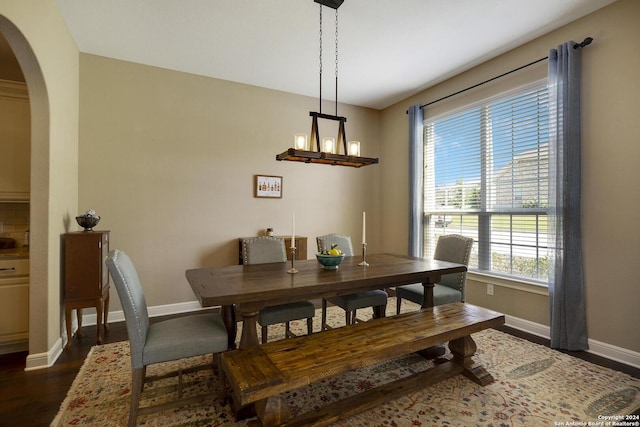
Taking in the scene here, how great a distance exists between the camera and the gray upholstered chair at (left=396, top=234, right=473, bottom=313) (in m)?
2.94

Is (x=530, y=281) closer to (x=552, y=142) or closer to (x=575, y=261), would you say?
(x=575, y=261)

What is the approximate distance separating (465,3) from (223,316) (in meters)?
3.29

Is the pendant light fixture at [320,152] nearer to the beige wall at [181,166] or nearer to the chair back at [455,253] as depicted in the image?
the chair back at [455,253]

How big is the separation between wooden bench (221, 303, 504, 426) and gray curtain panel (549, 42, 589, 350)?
0.99 meters

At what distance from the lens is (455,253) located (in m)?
3.19

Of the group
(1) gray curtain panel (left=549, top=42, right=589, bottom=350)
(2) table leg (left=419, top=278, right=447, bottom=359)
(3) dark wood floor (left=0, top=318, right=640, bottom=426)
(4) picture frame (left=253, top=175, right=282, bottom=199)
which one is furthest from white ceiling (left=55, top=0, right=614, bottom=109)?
(3) dark wood floor (left=0, top=318, right=640, bottom=426)

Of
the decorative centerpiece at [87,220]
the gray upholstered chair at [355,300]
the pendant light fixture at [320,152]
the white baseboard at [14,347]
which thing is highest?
the pendant light fixture at [320,152]

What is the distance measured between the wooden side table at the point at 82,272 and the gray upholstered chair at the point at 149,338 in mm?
1190

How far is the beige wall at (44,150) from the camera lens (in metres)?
2.23

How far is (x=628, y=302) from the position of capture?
8.29 feet

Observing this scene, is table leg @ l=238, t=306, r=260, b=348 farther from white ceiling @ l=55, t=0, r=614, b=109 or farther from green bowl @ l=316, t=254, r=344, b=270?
white ceiling @ l=55, t=0, r=614, b=109

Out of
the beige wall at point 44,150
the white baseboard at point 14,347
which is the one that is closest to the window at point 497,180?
the beige wall at point 44,150

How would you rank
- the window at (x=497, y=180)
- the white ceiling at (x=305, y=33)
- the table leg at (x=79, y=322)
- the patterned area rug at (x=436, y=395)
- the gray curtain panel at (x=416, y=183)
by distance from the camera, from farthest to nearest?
the gray curtain panel at (x=416, y=183) → the window at (x=497, y=180) → the table leg at (x=79, y=322) → the white ceiling at (x=305, y=33) → the patterned area rug at (x=436, y=395)

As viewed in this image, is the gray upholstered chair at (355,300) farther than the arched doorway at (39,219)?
Yes
